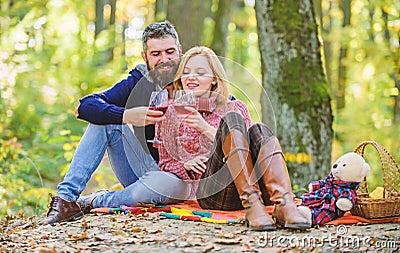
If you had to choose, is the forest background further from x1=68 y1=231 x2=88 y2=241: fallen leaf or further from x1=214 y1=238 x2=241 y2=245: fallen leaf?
x1=68 y1=231 x2=88 y2=241: fallen leaf

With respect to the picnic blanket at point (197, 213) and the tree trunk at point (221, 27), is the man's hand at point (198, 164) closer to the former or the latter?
the picnic blanket at point (197, 213)

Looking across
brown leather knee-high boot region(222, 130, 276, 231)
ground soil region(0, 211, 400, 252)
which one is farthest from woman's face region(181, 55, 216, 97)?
ground soil region(0, 211, 400, 252)

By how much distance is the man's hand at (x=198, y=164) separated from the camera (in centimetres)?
350

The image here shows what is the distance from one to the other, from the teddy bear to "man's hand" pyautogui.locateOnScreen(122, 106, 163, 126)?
1003 mm

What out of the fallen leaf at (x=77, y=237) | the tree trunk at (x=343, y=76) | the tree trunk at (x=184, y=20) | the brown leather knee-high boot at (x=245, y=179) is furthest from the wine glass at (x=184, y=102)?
the tree trunk at (x=343, y=76)

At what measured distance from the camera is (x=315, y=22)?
18.1ft

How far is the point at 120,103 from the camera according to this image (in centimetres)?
381

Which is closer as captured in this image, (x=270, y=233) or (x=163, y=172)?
(x=270, y=233)

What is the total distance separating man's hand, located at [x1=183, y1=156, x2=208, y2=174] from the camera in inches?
138

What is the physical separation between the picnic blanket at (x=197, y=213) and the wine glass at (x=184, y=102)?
46cm

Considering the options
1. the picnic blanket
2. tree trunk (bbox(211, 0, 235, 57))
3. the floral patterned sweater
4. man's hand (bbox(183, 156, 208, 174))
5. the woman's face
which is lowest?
the picnic blanket

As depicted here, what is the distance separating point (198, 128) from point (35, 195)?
9.55 ft

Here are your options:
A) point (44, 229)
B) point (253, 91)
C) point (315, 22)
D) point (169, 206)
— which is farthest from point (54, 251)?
point (315, 22)

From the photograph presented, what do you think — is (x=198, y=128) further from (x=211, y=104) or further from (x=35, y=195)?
(x=35, y=195)
